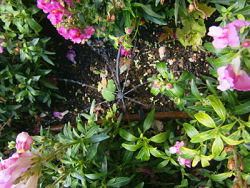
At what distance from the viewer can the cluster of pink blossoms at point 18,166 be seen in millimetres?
687

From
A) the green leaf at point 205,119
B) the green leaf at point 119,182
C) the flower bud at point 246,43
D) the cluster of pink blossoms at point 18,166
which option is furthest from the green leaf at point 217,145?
the cluster of pink blossoms at point 18,166

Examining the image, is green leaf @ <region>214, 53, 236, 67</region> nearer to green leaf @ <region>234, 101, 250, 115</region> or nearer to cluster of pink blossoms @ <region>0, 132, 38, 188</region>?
green leaf @ <region>234, 101, 250, 115</region>

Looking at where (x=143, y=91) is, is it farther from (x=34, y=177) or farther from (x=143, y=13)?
(x=34, y=177)

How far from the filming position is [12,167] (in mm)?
694

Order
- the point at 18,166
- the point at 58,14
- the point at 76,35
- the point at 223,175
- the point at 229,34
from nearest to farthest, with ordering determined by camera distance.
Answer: the point at 229,34 < the point at 18,166 < the point at 223,175 < the point at 58,14 < the point at 76,35

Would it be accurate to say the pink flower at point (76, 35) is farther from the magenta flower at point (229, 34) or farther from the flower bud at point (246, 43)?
the flower bud at point (246, 43)

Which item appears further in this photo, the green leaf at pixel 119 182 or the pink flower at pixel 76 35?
the pink flower at pixel 76 35

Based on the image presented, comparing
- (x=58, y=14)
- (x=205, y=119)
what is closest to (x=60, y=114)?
(x=58, y=14)

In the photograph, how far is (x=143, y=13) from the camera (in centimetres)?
134

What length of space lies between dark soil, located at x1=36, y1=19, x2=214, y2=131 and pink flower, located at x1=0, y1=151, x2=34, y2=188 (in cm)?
94

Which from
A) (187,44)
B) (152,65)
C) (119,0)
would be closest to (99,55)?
(152,65)

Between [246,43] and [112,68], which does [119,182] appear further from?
[112,68]

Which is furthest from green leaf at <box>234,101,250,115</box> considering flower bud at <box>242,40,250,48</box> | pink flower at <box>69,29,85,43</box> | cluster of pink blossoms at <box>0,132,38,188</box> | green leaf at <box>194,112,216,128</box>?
pink flower at <box>69,29,85,43</box>

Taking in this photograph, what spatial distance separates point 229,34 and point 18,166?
973 millimetres
